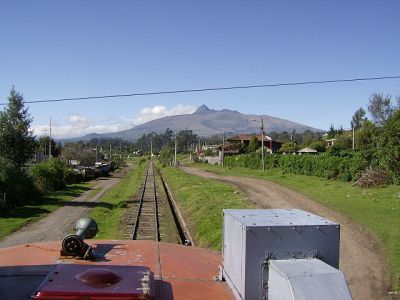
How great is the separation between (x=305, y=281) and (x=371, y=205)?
1878 centimetres

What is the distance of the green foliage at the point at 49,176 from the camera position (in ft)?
102

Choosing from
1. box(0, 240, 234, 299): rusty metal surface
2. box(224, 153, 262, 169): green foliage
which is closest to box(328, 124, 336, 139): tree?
box(224, 153, 262, 169): green foliage

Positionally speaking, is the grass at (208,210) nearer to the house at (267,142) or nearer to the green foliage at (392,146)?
the green foliage at (392,146)

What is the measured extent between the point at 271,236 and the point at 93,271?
1.36m

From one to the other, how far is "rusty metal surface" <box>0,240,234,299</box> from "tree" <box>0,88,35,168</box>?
22.4m

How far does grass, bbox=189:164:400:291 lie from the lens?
45.7ft

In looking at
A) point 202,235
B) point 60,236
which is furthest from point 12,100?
point 202,235

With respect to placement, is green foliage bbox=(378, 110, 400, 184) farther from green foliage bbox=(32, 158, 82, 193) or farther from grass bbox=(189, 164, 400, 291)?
green foliage bbox=(32, 158, 82, 193)

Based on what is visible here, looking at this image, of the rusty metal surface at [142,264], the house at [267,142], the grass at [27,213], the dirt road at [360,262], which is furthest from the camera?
the house at [267,142]

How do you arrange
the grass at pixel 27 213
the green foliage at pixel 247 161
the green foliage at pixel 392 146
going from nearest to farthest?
the grass at pixel 27 213 < the green foliage at pixel 392 146 < the green foliage at pixel 247 161

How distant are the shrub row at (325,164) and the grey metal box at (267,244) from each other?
2694cm

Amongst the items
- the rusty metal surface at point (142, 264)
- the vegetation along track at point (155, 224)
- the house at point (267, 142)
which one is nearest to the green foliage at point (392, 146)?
the vegetation along track at point (155, 224)

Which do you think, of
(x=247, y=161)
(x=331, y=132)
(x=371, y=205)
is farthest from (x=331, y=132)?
(x=371, y=205)

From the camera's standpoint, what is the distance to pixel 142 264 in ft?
16.3
